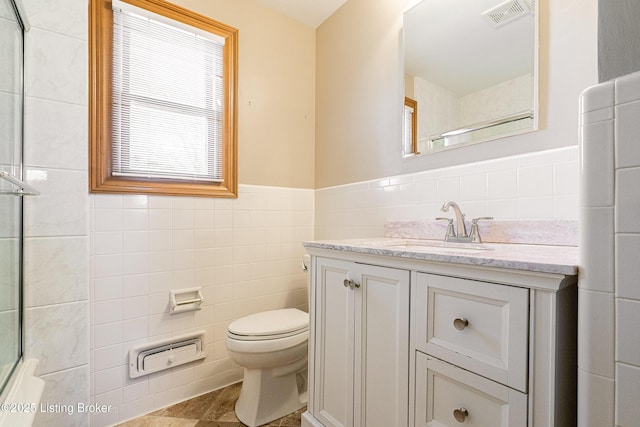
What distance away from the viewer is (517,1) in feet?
4.02

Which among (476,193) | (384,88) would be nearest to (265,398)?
(476,193)

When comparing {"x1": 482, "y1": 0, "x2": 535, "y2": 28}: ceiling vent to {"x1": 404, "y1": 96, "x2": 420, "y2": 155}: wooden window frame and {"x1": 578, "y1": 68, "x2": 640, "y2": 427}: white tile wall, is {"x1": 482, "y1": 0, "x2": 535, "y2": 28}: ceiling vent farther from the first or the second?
{"x1": 578, "y1": 68, "x2": 640, "y2": 427}: white tile wall

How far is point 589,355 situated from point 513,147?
0.92 metres

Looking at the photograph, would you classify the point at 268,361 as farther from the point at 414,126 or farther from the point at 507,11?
the point at 507,11

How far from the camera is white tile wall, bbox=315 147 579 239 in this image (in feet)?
3.65

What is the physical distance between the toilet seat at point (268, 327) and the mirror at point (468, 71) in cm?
115

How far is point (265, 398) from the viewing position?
60.6 inches

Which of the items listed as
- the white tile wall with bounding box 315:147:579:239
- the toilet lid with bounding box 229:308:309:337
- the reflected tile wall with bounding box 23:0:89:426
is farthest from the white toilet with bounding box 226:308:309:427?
the white tile wall with bounding box 315:147:579:239

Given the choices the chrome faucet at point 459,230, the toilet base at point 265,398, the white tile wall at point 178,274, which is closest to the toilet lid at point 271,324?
the toilet base at point 265,398

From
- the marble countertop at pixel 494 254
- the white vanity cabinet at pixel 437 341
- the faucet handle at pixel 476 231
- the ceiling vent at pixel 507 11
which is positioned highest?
the ceiling vent at pixel 507 11

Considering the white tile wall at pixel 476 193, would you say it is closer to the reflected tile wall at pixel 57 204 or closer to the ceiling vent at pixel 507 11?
the ceiling vent at pixel 507 11

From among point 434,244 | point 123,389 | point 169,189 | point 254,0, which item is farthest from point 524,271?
point 254,0

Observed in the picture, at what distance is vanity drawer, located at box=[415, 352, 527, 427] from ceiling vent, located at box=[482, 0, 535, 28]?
1410 mm

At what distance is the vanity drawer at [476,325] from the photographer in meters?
0.69
